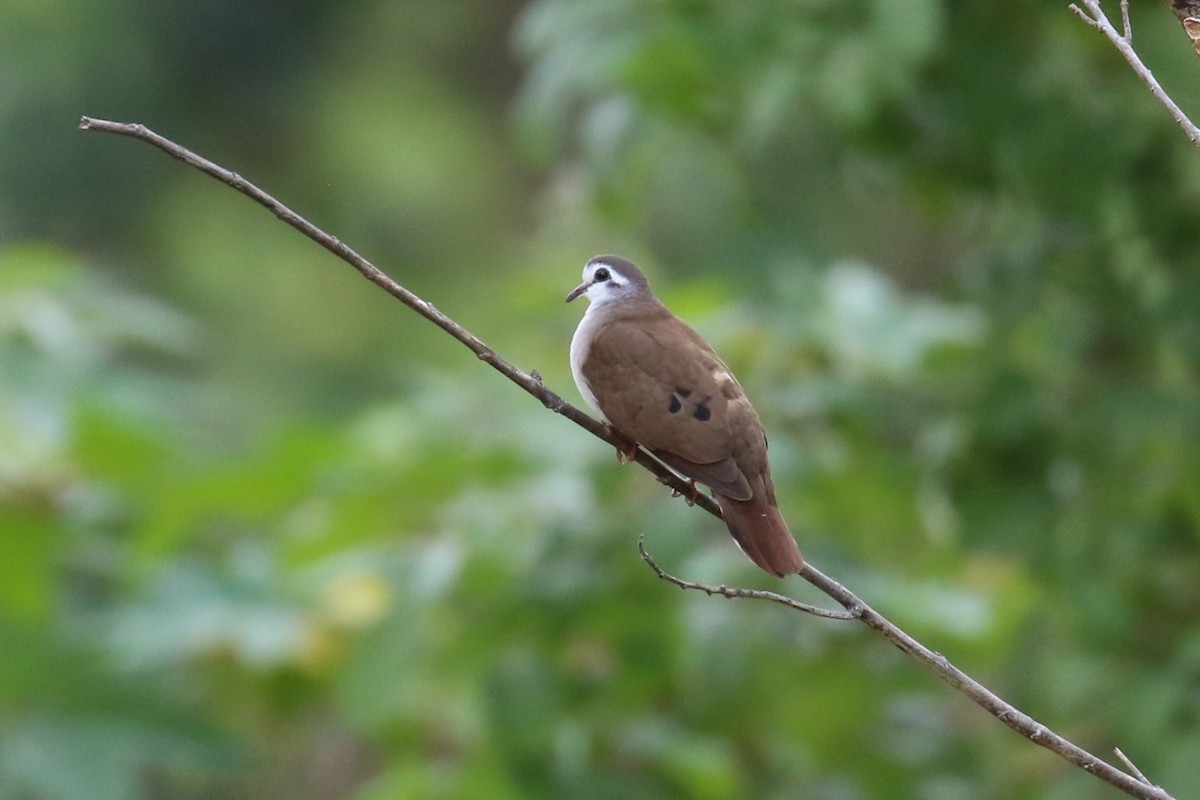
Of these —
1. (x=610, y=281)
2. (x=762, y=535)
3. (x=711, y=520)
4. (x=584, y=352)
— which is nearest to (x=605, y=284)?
(x=610, y=281)

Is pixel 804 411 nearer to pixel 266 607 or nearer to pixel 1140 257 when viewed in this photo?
pixel 1140 257

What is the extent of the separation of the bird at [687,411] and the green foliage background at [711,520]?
2.09ft

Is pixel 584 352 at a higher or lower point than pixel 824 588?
higher

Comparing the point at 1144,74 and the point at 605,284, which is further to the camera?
the point at 605,284

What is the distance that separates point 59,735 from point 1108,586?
274cm

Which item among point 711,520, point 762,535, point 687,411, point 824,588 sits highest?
point 711,520

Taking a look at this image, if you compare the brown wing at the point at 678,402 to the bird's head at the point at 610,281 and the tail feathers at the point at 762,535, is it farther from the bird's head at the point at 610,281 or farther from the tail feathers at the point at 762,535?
the bird's head at the point at 610,281

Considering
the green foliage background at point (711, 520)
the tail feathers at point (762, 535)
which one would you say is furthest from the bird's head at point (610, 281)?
the tail feathers at point (762, 535)

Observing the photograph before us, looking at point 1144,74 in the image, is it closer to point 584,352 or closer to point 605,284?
point 584,352

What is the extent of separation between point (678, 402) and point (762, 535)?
41 cm

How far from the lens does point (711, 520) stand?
16.0 feet

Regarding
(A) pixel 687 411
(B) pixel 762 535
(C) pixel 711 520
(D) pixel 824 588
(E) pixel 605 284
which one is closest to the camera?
(D) pixel 824 588

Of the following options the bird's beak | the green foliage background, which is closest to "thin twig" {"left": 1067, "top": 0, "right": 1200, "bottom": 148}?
the green foliage background

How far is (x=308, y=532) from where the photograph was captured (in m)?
4.75
